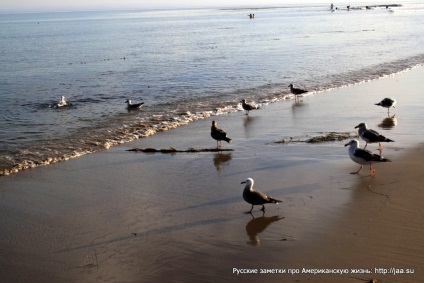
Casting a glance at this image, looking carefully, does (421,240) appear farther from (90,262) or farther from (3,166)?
(3,166)

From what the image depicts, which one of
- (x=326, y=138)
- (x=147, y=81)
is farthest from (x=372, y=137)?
(x=147, y=81)

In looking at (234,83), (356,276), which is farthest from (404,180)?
(234,83)

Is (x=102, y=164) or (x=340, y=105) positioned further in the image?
(x=340, y=105)

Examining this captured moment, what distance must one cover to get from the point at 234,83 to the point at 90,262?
1720cm

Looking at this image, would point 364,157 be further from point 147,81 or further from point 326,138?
point 147,81

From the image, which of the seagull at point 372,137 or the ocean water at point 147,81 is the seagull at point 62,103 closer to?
the ocean water at point 147,81

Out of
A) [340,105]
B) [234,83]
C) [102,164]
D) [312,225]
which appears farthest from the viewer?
[234,83]

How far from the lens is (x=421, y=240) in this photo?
22.1 feet

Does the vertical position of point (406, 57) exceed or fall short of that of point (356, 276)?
it exceeds it

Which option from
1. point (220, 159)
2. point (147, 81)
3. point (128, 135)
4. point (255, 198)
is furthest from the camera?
point (147, 81)

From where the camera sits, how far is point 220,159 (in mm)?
11227

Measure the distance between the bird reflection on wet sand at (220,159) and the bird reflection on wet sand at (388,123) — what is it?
4.78 metres

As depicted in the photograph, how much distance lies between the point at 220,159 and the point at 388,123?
5564 mm

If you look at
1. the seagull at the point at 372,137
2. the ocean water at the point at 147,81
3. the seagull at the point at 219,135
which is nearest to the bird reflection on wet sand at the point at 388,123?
the seagull at the point at 372,137
